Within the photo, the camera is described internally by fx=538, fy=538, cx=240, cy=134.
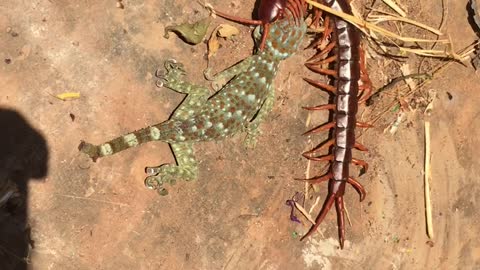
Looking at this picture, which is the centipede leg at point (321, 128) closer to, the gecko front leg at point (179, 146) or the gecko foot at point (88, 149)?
the gecko front leg at point (179, 146)

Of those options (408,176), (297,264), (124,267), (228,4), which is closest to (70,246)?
(124,267)

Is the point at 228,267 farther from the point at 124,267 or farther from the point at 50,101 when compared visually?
the point at 50,101

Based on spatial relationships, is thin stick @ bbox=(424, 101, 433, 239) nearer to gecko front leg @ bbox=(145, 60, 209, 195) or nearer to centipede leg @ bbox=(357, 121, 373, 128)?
centipede leg @ bbox=(357, 121, 373, 128)

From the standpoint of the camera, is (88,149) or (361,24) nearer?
(88,149)

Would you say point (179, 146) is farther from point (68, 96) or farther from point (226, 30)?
point (226, 30)

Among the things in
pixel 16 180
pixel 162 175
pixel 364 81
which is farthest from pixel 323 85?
pixel 16 180

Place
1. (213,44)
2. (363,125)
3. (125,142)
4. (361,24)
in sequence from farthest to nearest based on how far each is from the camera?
(363,125) < (361,24) < (213,44) < (125,142)

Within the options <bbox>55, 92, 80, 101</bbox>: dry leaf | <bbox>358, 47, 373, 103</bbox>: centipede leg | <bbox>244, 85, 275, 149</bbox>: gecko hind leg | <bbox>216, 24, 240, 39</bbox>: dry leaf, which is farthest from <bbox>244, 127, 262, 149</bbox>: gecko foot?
<bbox>55, 92, 80, 101</bbox>: dry leaf
